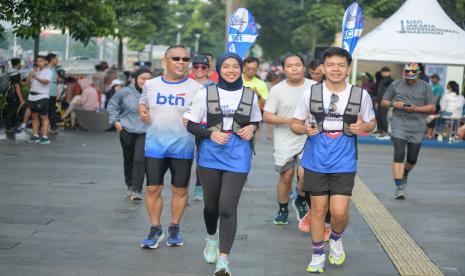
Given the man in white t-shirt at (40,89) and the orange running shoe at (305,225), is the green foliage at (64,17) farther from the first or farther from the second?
the orange running shoe at (305,225)

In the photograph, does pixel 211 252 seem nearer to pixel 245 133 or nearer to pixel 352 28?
pixel 245 133

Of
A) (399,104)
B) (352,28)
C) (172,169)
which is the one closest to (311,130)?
(172,169)

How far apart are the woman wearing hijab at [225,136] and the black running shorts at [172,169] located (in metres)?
0.70

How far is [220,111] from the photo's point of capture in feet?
21.1

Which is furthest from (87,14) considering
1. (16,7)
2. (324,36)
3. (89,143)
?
(324,36)

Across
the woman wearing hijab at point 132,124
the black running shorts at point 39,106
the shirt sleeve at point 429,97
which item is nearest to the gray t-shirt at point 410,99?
the shirt sleeve at point 429,97

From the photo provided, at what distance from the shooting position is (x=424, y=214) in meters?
9.70

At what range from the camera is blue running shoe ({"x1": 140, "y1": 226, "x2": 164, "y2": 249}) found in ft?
23.7

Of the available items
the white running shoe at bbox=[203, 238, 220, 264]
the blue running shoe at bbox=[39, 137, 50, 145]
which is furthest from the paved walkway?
the blue running shoe at bbox=[39, 137, 50, 145]

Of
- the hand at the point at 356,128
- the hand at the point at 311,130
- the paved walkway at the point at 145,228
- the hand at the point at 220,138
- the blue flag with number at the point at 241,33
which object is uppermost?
the blue flag with number at the point at 241,33

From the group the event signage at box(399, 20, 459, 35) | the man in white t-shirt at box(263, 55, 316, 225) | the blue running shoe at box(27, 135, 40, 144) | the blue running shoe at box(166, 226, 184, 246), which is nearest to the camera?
the blue running shoe at box(166, 226, 184, 246)

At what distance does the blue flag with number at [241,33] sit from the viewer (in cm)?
992

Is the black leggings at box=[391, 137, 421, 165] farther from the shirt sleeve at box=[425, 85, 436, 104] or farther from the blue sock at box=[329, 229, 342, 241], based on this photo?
the blue sock at box=[329, 229, 342, 241]

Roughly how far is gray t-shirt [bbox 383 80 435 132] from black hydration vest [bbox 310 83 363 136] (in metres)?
4.21
